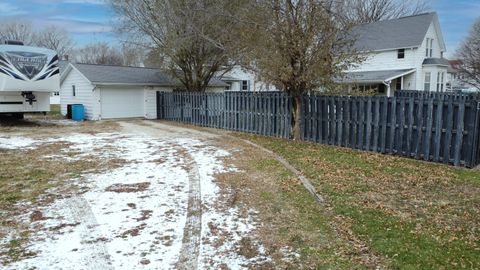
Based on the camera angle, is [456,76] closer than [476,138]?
No

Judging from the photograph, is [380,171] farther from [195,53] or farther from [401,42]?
[401,42]

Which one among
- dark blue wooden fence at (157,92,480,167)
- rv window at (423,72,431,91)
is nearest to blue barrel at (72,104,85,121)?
dark blue wooden fence at (157,92,480,167)

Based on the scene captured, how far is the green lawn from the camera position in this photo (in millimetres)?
3785

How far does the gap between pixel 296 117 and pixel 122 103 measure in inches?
488

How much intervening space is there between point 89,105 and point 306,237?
61.2ft

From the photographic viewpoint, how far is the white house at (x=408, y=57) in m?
24.2

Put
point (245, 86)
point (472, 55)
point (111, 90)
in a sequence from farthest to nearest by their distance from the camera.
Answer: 1. point (245, 86)
2. point (472, 55)
3. point (111, 90)

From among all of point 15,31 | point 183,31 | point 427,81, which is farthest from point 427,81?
point 15,31

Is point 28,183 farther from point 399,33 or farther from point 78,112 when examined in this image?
point 399,33

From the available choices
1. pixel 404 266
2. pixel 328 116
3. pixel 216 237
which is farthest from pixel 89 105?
pixel 404 266

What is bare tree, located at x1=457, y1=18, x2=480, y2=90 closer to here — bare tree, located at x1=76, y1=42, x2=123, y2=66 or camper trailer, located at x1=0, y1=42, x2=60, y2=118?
camper trailer, located at x1=0, y1=42, x2=60, y2=118

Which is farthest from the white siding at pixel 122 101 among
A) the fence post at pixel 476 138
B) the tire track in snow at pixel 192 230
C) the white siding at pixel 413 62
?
the fence post at pixel 476 138

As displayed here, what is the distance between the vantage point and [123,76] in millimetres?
21812

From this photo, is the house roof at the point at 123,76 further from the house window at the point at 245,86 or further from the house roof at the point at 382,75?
the house roof at the point at 382,75
